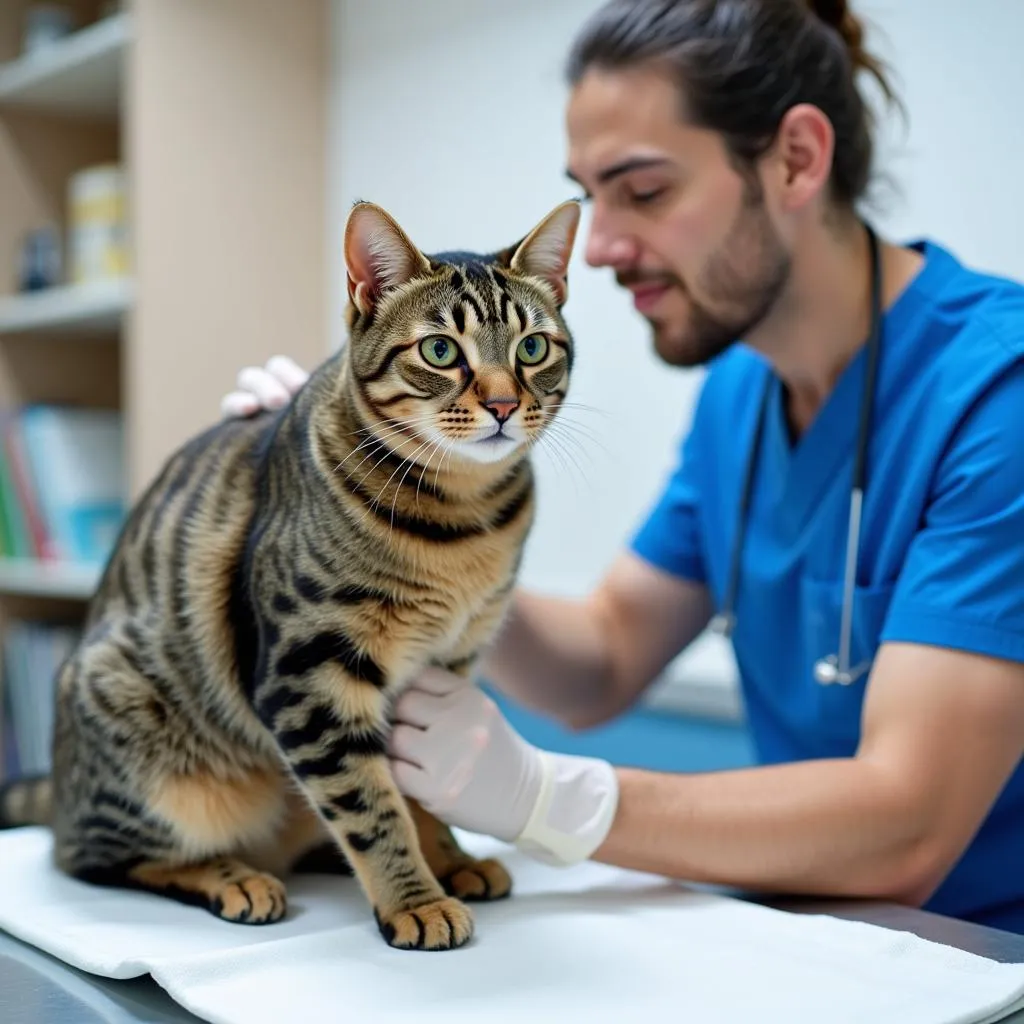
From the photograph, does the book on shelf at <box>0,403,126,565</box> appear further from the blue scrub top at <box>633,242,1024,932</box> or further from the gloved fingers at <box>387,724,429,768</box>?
the gloved fingers at <box>387,724,429,768</box>

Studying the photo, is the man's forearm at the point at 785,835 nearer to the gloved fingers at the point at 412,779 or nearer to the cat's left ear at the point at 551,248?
the gloved fingers at the point at 412,779

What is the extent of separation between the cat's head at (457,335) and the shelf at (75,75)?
59.9 inches

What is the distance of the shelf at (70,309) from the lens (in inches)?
85.7

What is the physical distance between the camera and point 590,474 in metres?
1.98

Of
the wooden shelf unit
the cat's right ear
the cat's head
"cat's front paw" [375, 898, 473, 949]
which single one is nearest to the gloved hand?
"cat's front paw" [375, 898, 473, 949]

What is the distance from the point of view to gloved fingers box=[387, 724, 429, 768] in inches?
38.4

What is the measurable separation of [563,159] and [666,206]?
2.09ft

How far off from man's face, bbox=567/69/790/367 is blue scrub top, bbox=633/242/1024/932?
0.18 metres

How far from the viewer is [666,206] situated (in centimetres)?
129

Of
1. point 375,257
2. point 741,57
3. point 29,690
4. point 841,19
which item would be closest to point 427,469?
point 375,257

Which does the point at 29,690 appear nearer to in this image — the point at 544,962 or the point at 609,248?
the point at 609,248

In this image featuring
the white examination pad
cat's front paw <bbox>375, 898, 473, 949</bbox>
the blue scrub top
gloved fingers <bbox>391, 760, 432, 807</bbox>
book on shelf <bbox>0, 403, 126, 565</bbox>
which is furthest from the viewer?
book on shelf <bbox>0, 403, 126, 565</bbox>

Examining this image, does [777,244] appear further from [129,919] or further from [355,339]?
[129,919]

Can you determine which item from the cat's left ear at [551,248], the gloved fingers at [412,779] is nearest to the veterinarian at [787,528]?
the gloved fingers at [412,779]
